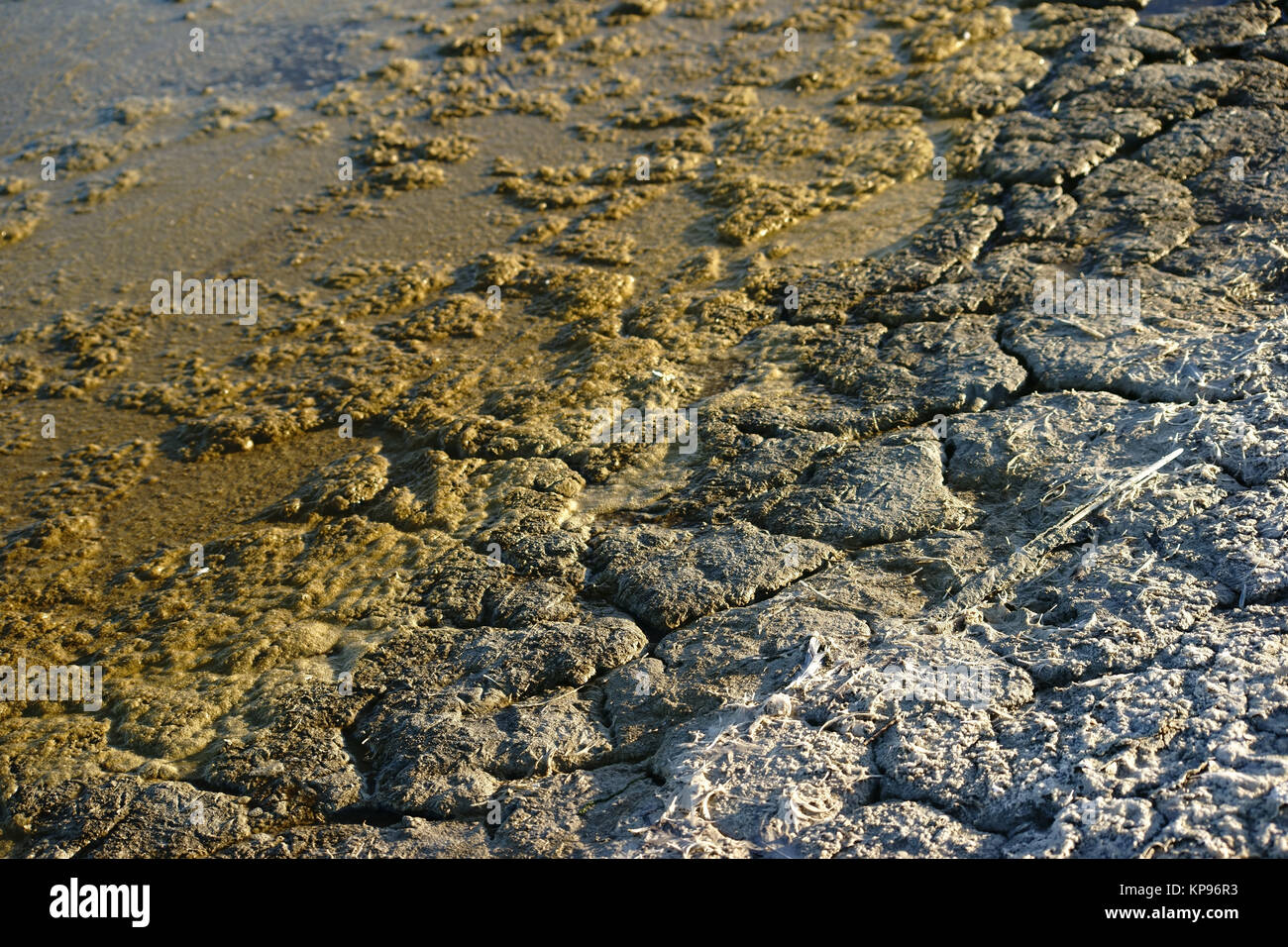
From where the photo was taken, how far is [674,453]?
3678mm

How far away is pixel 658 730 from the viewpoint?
270cm

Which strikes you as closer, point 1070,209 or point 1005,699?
point 1005,699

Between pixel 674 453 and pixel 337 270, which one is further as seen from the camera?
pixel 337 270

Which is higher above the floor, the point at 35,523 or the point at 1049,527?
the point at 1049,527

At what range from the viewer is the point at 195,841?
2594 millimetres

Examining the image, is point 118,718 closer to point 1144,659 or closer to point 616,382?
point 616,382

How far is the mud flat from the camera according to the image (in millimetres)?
2533

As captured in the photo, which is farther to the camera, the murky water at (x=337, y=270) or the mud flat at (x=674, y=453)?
the murky water at (x=337, y=270)

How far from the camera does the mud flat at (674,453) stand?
2533 millimetres

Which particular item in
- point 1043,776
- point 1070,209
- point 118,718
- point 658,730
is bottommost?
point 118,718

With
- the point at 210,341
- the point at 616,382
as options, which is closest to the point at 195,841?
the point at 616,382

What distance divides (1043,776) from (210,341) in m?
3.73
